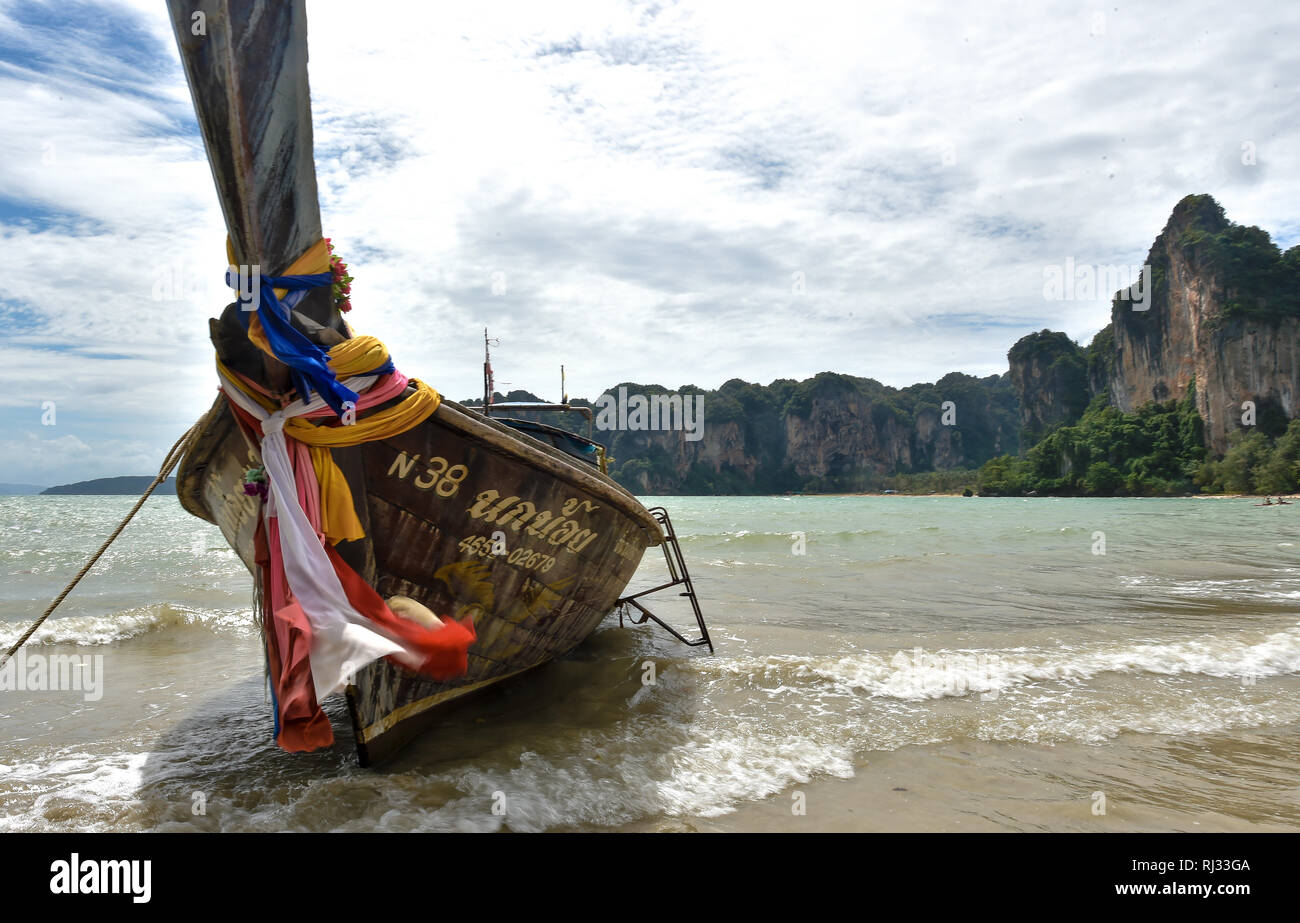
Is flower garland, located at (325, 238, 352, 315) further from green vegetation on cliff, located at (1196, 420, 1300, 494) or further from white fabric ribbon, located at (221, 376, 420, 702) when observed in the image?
green vegetation on cliff, located at (1196, 420, 1300, 494)

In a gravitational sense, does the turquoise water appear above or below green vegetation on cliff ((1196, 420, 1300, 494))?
below

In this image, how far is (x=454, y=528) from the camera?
→ 4.41m

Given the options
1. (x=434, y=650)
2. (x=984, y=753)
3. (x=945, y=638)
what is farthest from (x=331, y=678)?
(x=945, y=638)

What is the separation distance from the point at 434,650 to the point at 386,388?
136 centimetres

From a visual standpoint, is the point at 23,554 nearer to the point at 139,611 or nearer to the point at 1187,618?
the point at 139,611

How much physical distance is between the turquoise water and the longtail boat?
72 cm

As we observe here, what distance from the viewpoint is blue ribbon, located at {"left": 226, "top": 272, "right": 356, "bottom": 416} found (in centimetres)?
319

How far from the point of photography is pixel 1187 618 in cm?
939

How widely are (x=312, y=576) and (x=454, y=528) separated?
1036 mm

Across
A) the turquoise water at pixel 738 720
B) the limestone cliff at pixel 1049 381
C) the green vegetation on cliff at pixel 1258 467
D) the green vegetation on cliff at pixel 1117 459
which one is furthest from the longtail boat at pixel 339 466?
the limestone cliff at pixel 1049 381

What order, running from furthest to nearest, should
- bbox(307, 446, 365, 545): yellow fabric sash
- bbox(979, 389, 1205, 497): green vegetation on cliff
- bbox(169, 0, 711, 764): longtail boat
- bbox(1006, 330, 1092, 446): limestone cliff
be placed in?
1. bbox(1006, 330, 1092, 446): limestone cliff
2. bbox(979, 389, 1205, 497): green vegetation on cliff
3. bbox(307, 446, 365, 545): yellow fabric sash
4. bbox(169, 0, 711, 764): longtail boat

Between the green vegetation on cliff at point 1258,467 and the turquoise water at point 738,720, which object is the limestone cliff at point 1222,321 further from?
the turquoise water at point 738,720

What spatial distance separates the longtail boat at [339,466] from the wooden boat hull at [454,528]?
0.04 feet

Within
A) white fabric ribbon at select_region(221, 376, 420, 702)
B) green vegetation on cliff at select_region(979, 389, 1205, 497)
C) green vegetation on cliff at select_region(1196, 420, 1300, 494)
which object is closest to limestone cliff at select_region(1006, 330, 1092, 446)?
green vegetation on cliff at select_region(979, 389, 1205, 497)
